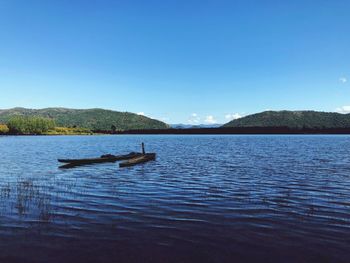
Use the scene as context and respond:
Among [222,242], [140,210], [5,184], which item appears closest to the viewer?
[222,242]

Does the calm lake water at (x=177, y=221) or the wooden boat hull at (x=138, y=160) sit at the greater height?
the wooden boat hull at (x=138, y=160)

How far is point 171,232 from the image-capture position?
51.5 ft

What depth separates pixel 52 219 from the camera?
1784 centimetres

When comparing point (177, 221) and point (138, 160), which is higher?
point (138, 160)

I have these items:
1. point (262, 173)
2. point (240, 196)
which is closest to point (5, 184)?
point (240, 196)

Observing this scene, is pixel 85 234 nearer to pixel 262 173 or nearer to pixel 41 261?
pixel 41 261

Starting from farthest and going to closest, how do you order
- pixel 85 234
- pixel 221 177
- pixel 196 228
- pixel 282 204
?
1. pixel 221 177
2. pixel 282 204
3. pixel 196 228
4. pixel 85 234

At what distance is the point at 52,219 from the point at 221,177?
65.3 ft

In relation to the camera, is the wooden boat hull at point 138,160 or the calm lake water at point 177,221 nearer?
the calm lake water at point 177,221

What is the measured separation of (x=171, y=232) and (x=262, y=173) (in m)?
23.8

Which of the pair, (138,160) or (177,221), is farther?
(138,160)

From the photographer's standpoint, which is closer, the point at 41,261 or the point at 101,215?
the point at 41,261

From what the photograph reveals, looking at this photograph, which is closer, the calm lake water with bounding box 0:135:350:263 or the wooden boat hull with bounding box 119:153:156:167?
the calm lake water with bounding box 0:135:350:263

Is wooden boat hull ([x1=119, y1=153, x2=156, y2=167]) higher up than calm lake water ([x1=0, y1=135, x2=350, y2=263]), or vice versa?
wooden boat hull ([x1=119, y1=153, x2=156, y2=167])
